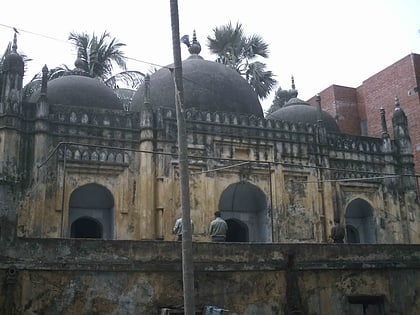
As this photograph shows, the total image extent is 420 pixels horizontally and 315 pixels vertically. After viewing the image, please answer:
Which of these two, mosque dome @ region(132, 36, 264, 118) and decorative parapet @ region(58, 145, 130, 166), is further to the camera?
mosque dome @ region(132, 36, 264, 118)

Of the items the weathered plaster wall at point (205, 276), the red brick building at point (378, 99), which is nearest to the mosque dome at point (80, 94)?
the weathered plaster wall at point (205, 276)

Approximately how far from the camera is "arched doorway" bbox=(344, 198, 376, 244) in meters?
16.4

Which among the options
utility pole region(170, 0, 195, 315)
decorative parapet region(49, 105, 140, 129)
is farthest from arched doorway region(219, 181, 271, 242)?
utility pole region(170, 0, 195, 315)

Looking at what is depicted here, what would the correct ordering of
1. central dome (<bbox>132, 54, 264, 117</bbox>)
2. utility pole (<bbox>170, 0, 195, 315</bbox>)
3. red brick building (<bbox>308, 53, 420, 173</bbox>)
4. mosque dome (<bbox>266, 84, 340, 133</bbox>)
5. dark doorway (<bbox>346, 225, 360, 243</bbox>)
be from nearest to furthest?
utility pole (<bbox>170, 0, 195, 315</bbox>), central dome (<bbox>132, 54, 264, 117</bbox>), dark doorway (<bbox>346, 225, 360, 243</bbox>), mosque dome (<bbox>266, 84, 340, 133</bbox>), red brick building (<bbox>308, 53, 420, 173</bbox>)

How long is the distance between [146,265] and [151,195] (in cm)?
470

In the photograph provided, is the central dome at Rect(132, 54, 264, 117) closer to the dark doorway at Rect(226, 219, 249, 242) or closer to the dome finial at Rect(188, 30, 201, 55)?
the dome finial at Rect(188, 30, 201, 55)

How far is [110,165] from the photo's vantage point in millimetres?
13188

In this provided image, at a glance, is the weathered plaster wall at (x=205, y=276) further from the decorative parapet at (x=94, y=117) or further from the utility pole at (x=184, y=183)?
the decorative parapet at (x=94, y=117)

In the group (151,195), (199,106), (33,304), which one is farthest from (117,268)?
(199,106)

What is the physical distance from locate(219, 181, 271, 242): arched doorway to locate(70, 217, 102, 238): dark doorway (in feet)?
10.5

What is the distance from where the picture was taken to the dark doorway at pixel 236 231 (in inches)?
601

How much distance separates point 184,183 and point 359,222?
34.8 feet

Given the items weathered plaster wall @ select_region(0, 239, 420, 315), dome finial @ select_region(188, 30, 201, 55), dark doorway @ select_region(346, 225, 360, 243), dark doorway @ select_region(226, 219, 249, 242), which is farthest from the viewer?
dome finial @ select_region(188, 30, 201, 55)

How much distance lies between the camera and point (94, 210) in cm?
1376
